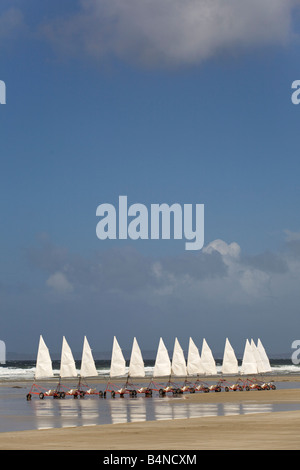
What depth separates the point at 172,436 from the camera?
1515 inches

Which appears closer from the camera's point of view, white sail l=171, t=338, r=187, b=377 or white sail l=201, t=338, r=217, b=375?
white sail l=171, t=338, r=187, b=377

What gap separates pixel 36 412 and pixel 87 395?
32807mm

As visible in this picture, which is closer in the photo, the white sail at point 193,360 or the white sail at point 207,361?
the white sail at point 193,360

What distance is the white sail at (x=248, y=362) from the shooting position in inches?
4695

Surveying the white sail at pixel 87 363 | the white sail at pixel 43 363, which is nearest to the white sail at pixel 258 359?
the white sail at pixel 87 363

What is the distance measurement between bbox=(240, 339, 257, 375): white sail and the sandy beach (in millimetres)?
70645

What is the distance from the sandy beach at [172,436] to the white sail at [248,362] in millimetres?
70645

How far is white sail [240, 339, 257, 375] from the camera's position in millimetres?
119250

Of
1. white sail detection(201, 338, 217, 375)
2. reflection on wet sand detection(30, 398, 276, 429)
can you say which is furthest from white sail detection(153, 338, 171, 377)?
reflection on wet sand detection(30, 398, 276, 429)

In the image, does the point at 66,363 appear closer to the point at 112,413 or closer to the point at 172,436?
the point at 112,413

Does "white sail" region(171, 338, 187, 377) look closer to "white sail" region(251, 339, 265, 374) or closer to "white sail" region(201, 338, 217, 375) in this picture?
"white sail" region(201, 338, 217, 375)

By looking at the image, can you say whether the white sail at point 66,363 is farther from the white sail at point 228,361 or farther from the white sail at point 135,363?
the white sail at point 228,361

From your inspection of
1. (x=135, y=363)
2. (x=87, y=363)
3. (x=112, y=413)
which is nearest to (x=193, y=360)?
(x=135, y=363)
